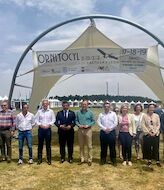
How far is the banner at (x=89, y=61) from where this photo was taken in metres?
12.2

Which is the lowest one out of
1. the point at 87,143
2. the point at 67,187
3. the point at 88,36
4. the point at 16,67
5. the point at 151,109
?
the point at 67,187

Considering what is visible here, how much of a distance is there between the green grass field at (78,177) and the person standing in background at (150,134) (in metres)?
0.32

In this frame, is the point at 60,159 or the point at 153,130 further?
the point at 60,159

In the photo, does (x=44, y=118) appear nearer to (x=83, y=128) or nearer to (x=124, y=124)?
(x=83, y=128)

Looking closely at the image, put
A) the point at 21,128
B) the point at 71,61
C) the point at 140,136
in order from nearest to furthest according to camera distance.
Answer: the point at 21,128 < the point at 140,136 < the point at 71,61

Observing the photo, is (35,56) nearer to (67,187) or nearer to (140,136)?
(140,136)

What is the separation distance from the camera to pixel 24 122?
895 cm

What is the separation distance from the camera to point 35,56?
12422 mm

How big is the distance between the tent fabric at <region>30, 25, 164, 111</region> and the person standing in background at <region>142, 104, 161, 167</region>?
4159 mm

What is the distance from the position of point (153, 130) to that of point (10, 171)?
3563 mm

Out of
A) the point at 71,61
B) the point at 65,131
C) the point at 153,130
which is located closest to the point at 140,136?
the point at 153,130

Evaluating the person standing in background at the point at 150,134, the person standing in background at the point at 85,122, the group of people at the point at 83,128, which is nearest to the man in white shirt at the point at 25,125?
the group of people at the point at 83,128

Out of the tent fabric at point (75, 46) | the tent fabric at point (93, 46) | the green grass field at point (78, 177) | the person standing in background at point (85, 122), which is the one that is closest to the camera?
the green grass field at point (78, 177)

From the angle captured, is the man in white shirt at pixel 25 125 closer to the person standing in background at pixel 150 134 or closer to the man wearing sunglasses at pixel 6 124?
the man wearing sunglasses at pixel 6 124
